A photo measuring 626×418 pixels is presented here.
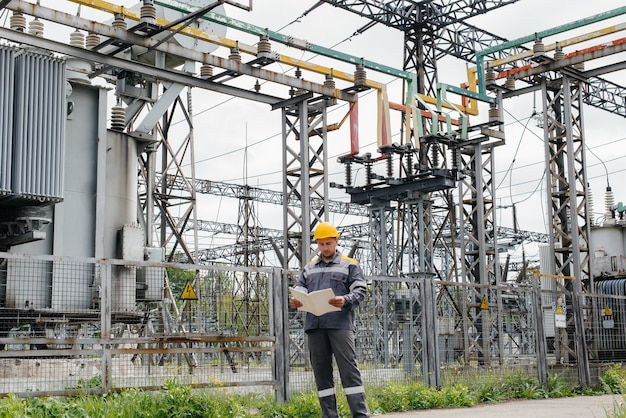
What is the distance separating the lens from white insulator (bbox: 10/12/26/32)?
51.0 ft

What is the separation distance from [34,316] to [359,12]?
55.6 feet

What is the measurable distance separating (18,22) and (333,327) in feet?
33.6

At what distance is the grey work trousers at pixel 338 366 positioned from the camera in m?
8.27

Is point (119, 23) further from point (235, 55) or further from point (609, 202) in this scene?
point (609, 202)

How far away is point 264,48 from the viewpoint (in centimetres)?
1762

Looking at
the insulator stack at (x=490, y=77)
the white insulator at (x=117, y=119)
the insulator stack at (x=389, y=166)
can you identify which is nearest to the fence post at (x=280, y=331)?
the white insulator at (x=117, y=119)

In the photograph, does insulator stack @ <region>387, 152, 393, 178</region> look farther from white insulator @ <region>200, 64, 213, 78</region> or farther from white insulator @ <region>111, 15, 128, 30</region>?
white insulator @ <region>111, 15, 128, 30</region>

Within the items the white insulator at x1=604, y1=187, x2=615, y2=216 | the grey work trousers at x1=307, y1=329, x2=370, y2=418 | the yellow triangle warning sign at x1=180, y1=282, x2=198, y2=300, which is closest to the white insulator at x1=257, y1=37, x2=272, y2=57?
the yellow triangle warning sign at x1=180, y1=282, x2=198, y2=300

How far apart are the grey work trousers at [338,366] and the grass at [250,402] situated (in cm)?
161

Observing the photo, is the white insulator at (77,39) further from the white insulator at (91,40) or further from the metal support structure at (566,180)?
the metal support structure at (566,180)

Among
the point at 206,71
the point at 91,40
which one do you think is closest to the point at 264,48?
the point at 206,71

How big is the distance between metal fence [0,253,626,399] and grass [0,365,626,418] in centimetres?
23

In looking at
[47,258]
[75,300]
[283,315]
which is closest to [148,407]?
[47,258]

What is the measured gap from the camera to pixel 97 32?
50.9 ft
